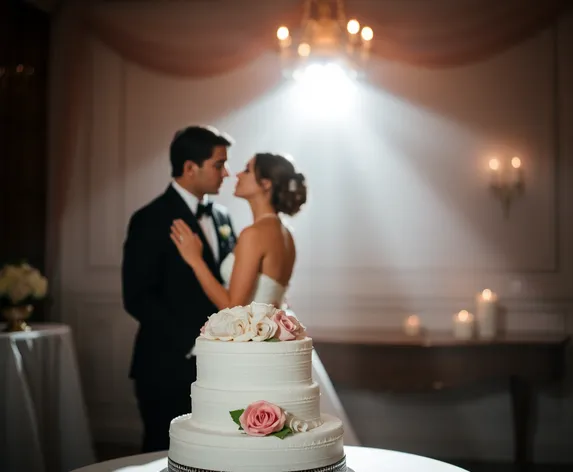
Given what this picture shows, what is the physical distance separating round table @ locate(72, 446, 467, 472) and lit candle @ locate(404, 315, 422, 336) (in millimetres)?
2867

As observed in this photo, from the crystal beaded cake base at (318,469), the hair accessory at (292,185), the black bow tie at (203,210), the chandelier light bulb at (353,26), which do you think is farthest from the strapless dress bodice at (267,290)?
the crystal beaded cake base at (318,469)

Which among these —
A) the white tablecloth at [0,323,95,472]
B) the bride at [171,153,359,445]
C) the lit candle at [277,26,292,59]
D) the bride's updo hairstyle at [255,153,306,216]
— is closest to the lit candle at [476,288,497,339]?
the bride at [171,153,359,445]

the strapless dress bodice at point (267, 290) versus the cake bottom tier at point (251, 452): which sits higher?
the strapless dress bodice at point (267, 290)

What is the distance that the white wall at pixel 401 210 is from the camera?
5.03 metres

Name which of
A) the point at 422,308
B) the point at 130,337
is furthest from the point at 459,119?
the point at 130,337

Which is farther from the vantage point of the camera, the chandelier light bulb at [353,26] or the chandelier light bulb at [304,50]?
the chandelier light bulb at [304,50]

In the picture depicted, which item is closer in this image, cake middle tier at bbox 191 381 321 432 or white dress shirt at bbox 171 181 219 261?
cake middle tier at bbox 191 381 321 432

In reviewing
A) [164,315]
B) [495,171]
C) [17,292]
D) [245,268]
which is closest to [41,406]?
[17,292]

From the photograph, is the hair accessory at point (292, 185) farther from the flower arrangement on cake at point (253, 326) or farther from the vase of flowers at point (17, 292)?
the flower arrangement on cake at point (253, 326)

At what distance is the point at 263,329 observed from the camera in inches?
73.9

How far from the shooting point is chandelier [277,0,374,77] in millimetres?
4691

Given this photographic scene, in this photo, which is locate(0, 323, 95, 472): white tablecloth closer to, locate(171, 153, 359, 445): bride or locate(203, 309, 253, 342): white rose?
locate(171, 153, 359, 445): bride

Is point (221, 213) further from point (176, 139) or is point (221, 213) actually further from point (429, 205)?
point (429, 205)

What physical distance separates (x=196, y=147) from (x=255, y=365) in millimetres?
2963
